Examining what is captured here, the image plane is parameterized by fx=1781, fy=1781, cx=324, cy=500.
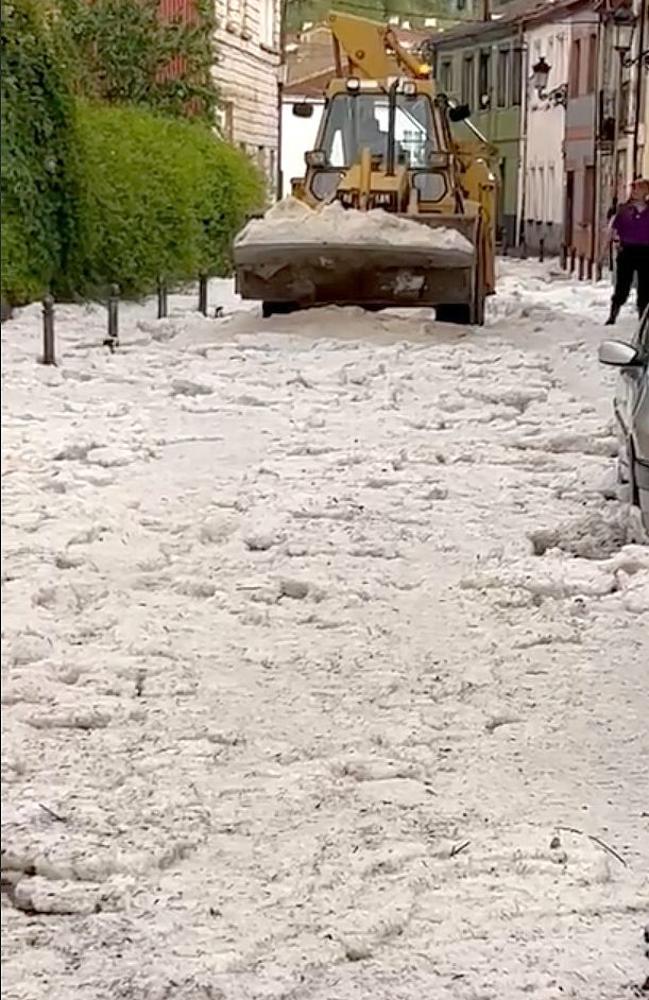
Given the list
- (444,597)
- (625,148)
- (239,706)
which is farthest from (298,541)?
(625,148)

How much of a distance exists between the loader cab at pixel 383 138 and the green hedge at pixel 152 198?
1208 mm

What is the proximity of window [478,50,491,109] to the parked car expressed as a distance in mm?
30240

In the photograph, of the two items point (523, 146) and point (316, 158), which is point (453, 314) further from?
point (523, 146)

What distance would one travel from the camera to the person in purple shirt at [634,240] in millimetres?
13625

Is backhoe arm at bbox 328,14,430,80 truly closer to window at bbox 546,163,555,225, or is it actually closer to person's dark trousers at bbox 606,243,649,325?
person's dark trousers at bbox 606,243,649,325

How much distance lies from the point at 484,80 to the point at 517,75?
1.24 m

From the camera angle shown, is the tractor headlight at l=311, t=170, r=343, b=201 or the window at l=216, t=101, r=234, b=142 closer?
the tractor headlight at l=311, t=170, r=343, b=201

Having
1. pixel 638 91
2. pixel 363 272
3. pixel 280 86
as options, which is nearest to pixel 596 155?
pixel 280 86

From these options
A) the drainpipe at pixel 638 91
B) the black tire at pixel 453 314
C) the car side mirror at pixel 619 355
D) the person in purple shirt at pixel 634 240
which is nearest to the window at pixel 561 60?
the drainpipe at pixel 638 91

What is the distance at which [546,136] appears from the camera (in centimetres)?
3288

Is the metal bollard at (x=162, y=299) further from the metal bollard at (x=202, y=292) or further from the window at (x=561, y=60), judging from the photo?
the window at (x=561, y=60)

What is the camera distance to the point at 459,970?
3027mm

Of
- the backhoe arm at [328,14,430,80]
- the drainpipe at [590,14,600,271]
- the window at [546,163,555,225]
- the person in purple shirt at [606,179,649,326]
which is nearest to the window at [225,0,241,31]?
the backhoe arm at [328,14,430,80]

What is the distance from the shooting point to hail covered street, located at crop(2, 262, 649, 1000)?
302 centimetres
